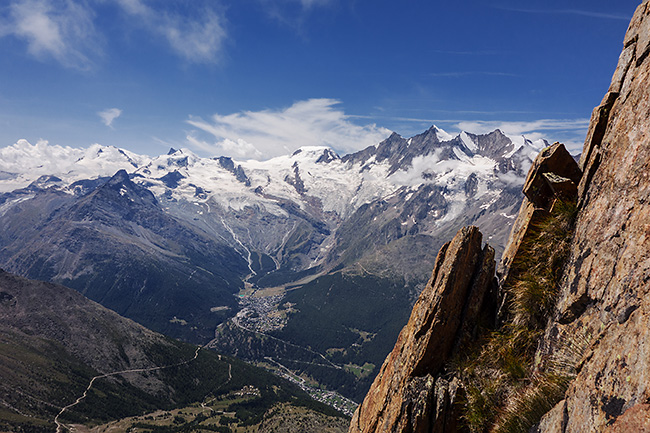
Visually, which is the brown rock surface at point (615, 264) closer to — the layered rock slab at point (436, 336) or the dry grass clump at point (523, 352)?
the dry grass clump at point (523, 352)

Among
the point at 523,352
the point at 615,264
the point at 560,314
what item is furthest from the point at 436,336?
the point at 615,264

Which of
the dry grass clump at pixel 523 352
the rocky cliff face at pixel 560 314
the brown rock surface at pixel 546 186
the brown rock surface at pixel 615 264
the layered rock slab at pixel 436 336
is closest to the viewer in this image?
the brown rock surface at pixel 615 264

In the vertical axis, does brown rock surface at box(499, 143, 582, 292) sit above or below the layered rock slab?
above

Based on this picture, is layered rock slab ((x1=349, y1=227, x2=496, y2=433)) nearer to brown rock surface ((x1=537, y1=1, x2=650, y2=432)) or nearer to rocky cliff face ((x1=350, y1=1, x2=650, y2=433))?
rocky cliff face ((x1=350, y1=1, x2=650, y2=433))

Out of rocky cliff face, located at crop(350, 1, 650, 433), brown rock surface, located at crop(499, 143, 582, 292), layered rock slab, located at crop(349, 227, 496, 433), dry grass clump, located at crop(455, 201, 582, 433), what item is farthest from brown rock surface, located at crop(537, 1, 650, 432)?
layered rock slab, located at crop(349, 227, 496, 433)

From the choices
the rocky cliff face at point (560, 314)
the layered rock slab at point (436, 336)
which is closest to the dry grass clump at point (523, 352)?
the rocky cliff face at point (560, 314)

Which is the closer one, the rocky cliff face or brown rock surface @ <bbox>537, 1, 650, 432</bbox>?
brown rock surface @ <bbox>537, 1, 650, 432</bbox>

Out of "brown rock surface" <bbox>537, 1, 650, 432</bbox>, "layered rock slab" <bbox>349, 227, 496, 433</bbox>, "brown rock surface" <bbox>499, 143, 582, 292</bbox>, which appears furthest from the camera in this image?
"brown rock surface" <bbox>499, 143, 582, 292</bbox>

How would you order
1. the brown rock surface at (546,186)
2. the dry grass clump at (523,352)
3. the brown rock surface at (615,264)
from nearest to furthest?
the brown rock surface at (615,264) < the dry grass clump at (523,352) < the brown rock surface at (546,186)
